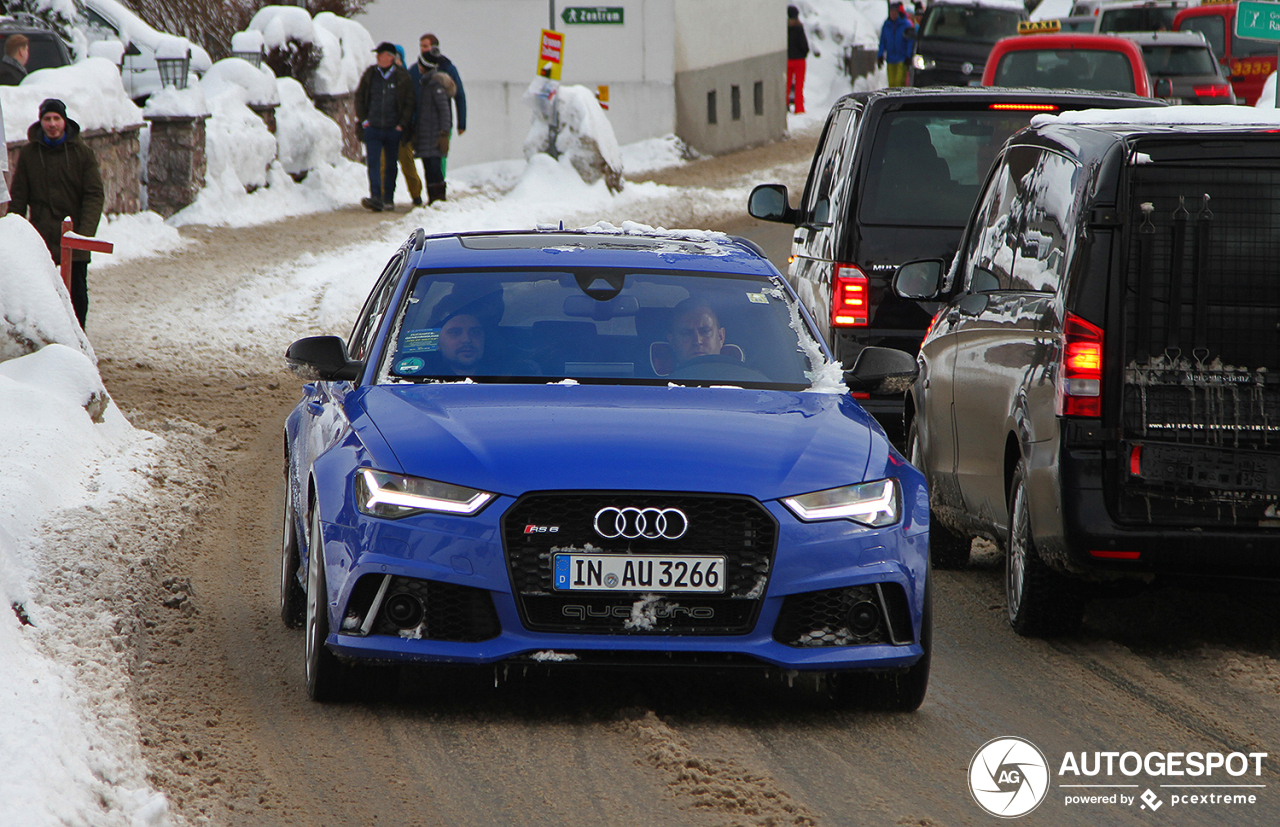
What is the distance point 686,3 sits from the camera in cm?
3572

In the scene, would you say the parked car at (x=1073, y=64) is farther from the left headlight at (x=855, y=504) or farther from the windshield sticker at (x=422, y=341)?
the left headlight at (x=855, y=504)

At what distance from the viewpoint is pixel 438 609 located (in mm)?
5289

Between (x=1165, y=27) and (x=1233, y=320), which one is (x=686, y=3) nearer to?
(x=1165, y=27)

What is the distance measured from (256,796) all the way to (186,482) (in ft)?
17.2

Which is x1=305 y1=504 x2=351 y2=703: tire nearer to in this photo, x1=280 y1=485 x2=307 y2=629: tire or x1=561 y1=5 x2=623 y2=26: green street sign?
x1=280 y1=485 x2=307 y2=629: tire

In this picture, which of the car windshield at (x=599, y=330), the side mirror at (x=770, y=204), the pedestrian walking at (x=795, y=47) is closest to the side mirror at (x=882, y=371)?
the car windshield at (x=599, y=330)

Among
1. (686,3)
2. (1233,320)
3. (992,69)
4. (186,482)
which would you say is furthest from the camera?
(686,3)

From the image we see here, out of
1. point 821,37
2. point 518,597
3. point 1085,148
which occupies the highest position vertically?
point 1085,148

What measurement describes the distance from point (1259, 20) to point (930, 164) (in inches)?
366

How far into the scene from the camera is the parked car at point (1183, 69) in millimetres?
26484

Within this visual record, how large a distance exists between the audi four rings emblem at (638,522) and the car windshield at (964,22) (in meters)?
31.8

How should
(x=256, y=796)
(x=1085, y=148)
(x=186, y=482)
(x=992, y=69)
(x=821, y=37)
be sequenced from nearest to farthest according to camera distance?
(x=256, y=796), (x=1085, y=148), (x=186, y=482), (x=992, y=69), (x=821, y=37)

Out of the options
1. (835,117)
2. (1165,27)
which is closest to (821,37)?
(1165,27)

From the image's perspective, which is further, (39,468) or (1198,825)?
(39,468)
